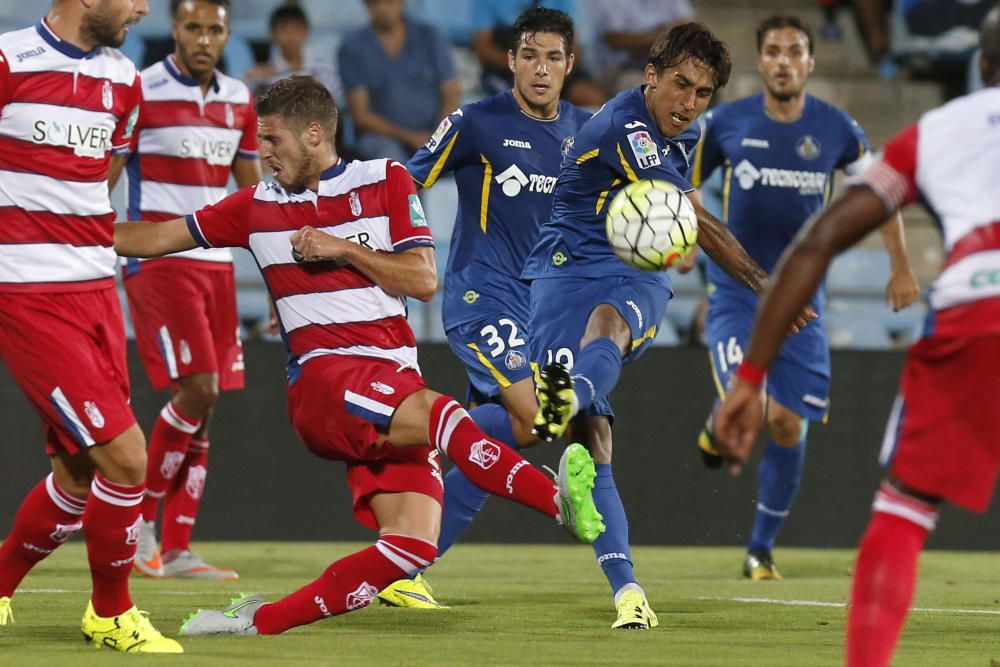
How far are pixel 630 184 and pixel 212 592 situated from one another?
253 cm

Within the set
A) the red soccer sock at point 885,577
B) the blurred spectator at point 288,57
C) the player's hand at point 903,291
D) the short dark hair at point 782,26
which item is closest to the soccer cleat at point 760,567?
the player's hand at point 903,291

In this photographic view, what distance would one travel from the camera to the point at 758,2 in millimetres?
13086

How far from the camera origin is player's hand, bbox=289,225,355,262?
4.68 m

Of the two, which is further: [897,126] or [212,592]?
[897,126]

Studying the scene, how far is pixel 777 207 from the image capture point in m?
7.85

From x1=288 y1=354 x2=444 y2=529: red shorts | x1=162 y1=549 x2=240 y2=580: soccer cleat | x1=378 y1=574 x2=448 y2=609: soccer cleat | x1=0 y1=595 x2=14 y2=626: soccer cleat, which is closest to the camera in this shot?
x1=288 y1=354 x2=444 y2=529: red shorts

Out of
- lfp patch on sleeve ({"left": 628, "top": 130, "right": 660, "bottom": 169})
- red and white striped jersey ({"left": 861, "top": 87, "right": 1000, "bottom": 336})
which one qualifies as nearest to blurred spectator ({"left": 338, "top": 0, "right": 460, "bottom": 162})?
lfp patch on sleeve ({"left": 628, "top": 130, "right": 660, "bottom": 169})

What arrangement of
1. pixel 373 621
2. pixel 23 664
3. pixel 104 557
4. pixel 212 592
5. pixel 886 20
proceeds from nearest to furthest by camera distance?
pixel 23 664, pixel 104 557, pixel 373 621, pixel 212 592, pixel 886 20

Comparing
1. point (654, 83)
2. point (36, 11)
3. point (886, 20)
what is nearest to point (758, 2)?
point (886, 20)

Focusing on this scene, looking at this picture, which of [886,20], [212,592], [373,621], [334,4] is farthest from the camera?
[886,20]

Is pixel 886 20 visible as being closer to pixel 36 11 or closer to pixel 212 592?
pixel 36 11

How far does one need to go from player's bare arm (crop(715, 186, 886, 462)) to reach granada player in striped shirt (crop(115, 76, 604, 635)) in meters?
1.43

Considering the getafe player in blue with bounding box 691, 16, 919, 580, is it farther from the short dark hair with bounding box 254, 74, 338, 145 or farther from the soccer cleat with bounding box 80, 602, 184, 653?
the soccer cleat with bounding box 80, 602, 184, 653

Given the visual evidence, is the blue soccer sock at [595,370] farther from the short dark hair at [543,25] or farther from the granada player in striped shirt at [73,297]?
the short dark hair at [543,25]
